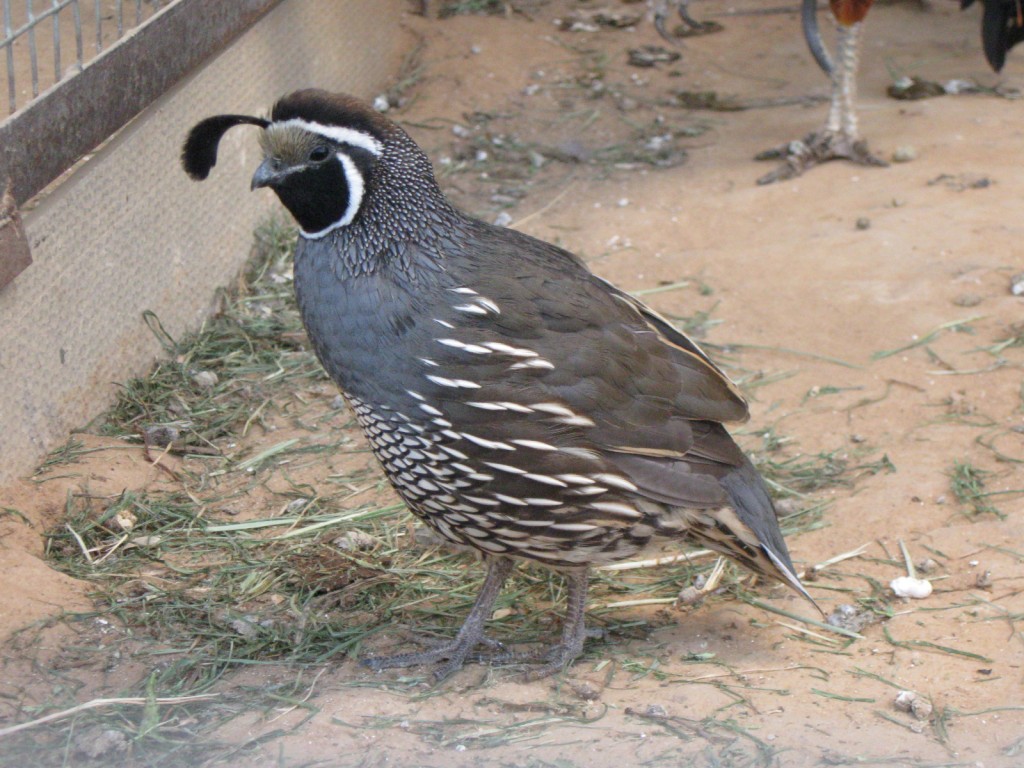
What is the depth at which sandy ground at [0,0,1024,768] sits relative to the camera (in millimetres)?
3639

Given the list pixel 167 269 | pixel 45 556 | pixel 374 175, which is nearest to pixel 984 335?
pixel 374 175

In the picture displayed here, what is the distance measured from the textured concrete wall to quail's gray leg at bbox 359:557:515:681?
5.50 ft

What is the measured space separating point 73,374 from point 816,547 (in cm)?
304

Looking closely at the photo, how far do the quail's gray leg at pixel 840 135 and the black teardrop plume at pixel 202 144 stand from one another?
413 centimetres

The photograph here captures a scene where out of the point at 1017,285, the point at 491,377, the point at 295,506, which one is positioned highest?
the point at 491,377

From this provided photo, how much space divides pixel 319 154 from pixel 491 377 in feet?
2.99

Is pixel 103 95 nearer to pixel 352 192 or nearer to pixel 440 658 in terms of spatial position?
pixel 352 192

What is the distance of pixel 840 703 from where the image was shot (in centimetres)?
383

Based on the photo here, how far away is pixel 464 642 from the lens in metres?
4.23

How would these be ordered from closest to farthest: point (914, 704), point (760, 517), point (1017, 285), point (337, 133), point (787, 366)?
point (914, 704), point (337, 133), point (760, 517), point (787, 366), point (1017, 285)

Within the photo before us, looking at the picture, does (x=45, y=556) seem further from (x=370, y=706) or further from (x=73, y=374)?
(x=370, y=706)

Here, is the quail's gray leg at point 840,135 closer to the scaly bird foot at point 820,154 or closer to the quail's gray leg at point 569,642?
the scaly bird foot at point 820,154

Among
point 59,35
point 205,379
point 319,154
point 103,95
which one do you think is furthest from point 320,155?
point 59,35

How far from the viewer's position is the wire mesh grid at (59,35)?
474cm
